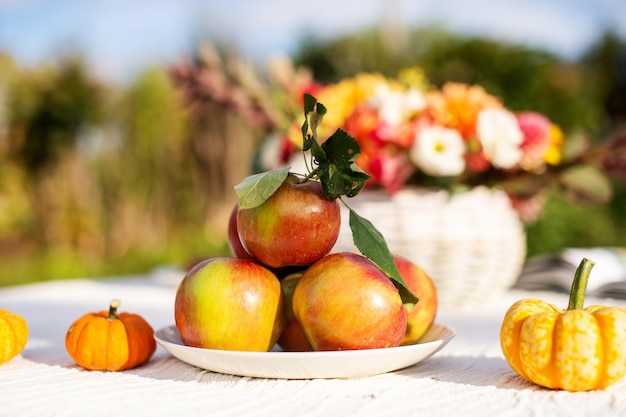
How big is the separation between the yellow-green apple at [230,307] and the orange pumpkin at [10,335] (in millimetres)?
249

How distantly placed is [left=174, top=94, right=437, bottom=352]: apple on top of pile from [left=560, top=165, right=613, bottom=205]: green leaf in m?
0.95

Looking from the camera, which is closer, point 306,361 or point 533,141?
point 306,361

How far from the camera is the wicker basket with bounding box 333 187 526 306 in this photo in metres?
1.52

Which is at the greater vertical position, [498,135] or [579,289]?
[498,135]

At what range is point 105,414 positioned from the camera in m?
0.70

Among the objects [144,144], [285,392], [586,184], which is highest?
[144,144]

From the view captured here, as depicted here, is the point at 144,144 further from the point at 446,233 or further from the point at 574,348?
the point at 574,348

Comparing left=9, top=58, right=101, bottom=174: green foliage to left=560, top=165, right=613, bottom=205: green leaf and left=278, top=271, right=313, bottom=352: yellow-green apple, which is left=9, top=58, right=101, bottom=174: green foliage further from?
left=278, top=271, right=313, bottom=352: yellow-green apple

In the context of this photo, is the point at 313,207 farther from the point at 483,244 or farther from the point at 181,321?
the point at 483,244

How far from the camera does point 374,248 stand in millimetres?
881

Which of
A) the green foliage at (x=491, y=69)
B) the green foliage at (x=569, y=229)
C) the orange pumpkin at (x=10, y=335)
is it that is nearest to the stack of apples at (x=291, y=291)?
the orange pumpkin at (x=10, y=335)

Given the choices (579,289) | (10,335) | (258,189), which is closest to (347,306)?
(258,189)

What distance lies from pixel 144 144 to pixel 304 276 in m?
5.85

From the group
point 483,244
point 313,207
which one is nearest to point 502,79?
point 483,244
